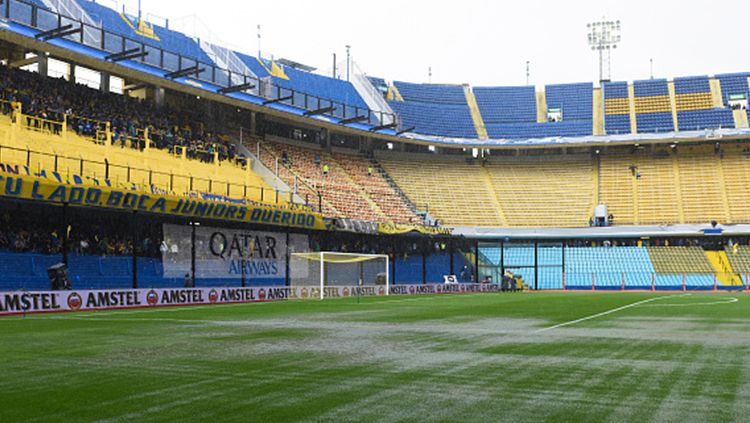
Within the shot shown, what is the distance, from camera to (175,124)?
4950 cm

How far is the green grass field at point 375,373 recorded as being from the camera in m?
7.41

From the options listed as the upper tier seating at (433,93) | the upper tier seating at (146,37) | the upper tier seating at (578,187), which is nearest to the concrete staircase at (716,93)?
the upper tier seating at (578,187)

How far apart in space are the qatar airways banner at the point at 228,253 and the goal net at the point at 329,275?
1042 mm

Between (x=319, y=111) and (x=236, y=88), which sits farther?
(x=319, y=111)

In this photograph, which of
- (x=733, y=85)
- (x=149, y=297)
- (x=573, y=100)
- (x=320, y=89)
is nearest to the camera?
(x=149, y=297)

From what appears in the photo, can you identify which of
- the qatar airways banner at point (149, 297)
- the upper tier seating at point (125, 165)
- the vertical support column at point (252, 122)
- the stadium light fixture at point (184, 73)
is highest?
the stadium light fixture at point (184, 73)

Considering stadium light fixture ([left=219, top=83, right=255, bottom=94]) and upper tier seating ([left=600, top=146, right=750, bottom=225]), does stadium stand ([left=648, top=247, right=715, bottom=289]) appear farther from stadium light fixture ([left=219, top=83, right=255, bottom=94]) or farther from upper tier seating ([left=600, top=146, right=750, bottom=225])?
stadium light fixture ([left=219, top=83, right=255, bottom=94])

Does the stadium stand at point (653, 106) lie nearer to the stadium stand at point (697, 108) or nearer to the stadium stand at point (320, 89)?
the stadium stand at point (697, 108)

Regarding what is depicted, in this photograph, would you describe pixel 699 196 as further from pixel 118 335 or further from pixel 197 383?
pixel 197 383

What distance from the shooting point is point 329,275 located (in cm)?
4441

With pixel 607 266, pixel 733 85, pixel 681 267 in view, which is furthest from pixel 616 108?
pixel 681 267

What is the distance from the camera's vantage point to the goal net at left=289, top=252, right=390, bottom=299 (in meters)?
42.8

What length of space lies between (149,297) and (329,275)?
1462 cm

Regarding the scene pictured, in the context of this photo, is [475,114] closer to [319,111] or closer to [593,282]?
[593,282]
